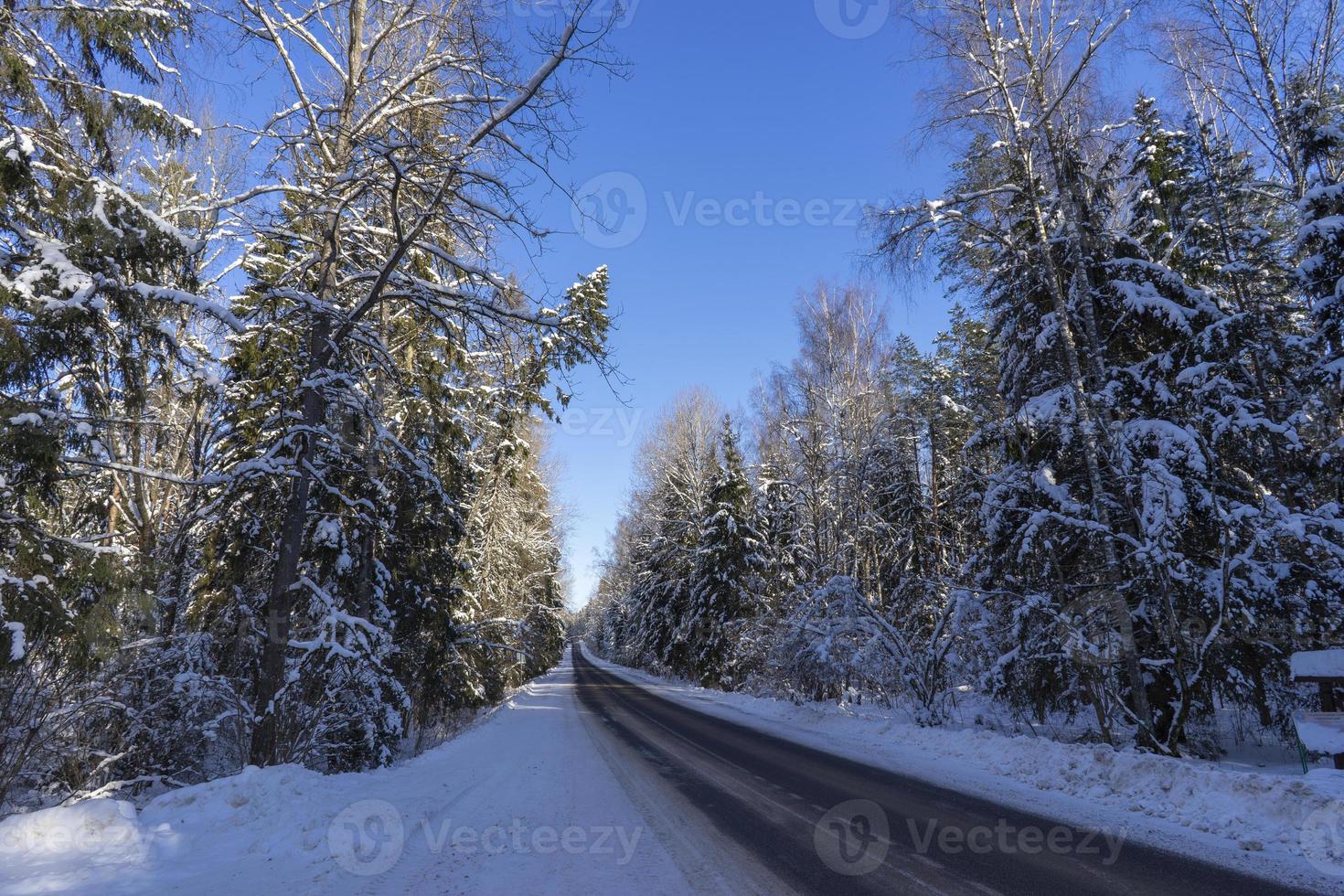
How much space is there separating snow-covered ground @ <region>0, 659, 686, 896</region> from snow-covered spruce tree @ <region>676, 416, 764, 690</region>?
59.8 ft

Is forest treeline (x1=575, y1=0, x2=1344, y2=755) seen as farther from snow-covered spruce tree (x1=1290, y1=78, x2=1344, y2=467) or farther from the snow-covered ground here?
the snow-covered ground

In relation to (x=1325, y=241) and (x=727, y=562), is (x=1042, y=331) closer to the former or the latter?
(x=1325, y=241)

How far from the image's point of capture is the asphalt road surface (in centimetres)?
450

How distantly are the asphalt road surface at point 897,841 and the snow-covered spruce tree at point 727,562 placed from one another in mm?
15800

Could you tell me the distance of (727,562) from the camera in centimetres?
2642

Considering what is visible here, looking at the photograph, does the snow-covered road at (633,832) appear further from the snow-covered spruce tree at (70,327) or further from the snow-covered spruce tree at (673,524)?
the snow-covered spruce tree at (673,524)

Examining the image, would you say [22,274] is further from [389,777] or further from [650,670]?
[650,670]

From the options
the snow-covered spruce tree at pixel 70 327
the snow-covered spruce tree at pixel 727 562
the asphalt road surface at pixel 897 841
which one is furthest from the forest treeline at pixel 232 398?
the snow-covered spruce tree at pixel 727 562

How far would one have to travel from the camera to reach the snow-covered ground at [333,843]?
431cm

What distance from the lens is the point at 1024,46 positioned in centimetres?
1051

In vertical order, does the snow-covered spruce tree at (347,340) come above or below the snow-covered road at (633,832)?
above

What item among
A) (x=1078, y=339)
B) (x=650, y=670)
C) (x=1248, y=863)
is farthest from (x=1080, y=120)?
(x=650, y=670)

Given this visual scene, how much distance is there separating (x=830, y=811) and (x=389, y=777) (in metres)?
5.94

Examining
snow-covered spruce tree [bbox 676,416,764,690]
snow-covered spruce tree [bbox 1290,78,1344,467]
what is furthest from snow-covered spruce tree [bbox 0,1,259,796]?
snow-covered spruce tree [bbox 676,416,764,690]
